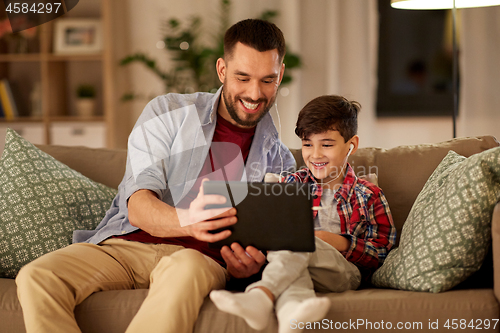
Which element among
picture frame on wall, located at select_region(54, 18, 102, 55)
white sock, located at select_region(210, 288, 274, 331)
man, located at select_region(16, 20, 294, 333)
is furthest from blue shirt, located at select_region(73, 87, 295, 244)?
picture frame on wall, located at select_region(54, 18, 102, 55)

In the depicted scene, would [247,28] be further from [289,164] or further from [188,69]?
[188,69]

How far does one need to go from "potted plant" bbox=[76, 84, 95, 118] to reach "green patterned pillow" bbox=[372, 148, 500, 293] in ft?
9.62

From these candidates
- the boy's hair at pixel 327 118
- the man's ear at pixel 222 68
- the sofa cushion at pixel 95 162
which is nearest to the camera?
the boy's hair at pixel 327 118

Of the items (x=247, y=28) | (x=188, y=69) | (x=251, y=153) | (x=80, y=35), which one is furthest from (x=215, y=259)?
(x=80, y=35)

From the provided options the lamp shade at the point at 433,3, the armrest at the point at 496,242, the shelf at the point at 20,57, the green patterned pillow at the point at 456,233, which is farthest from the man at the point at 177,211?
the shelf at the point at 20,57

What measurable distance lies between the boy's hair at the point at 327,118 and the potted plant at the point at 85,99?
2.47 m

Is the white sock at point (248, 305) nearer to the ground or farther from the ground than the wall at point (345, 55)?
nearer to the ground

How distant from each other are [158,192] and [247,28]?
65 cm

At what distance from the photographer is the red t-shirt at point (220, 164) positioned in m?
1.40

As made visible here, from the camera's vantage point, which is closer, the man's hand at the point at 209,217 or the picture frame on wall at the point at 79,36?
the man's hand at the point at 209,217

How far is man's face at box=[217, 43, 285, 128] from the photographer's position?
1529 mm

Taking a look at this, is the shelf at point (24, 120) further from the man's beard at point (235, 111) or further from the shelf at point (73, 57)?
the man's beard at point (235, 111)

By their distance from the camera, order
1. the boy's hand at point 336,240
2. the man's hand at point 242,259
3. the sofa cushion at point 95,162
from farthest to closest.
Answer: the sofa cushion at point 95,162
the boy's hand at point 336,240
the man's hand at point 242,259

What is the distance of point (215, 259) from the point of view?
1395 mm
